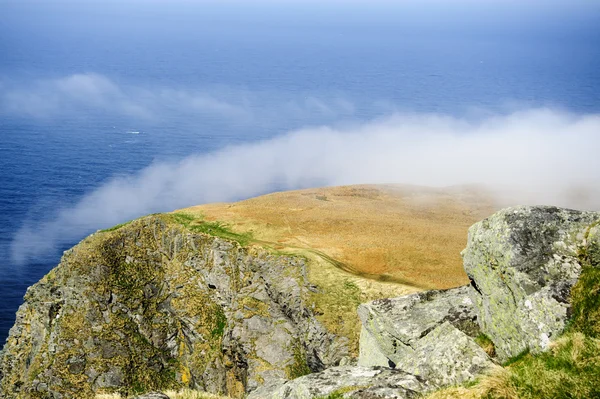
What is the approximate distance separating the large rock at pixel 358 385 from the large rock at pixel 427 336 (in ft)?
2.78

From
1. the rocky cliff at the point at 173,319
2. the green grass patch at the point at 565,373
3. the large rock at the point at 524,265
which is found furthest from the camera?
the rocky cliff at the point at 173,319

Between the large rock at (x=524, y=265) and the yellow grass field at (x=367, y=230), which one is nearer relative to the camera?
the large rock at (x=524, y=265)

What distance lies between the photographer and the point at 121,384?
4925 cm

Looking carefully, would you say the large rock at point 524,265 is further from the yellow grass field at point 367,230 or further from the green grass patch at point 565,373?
the yellow grass field at point 367,230

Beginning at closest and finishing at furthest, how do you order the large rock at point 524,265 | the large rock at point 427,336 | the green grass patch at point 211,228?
1. the large rock at point 427,336
2. the large rock at point 524,265
3. the green grass patch at point 211,228

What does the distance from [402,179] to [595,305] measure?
167055 mm

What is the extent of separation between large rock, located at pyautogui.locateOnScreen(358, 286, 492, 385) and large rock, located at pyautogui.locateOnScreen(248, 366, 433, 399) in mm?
849

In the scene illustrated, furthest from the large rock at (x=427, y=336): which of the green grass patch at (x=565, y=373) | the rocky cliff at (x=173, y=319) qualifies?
the green grass patch at (x=565, y=373)

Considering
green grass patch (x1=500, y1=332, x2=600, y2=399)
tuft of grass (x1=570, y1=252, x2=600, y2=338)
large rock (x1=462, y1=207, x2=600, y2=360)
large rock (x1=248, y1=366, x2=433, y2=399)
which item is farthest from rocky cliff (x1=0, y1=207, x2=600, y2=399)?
green grass patch (x1=500, y1=332, x2=600, y2=399)

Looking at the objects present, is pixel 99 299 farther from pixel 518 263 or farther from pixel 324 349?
pixel 518 263

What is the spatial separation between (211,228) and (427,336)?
134 feet

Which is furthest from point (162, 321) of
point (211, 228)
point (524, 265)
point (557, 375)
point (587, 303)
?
point (557, 375)

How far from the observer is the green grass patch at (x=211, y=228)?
54.7m

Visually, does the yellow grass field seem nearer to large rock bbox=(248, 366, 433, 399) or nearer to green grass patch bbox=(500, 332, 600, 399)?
large rock bbox=(248, 366, 433, 399)
